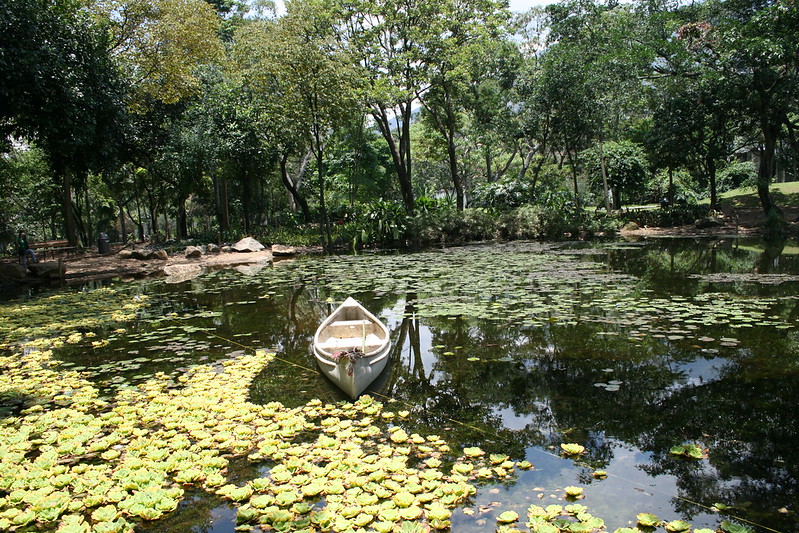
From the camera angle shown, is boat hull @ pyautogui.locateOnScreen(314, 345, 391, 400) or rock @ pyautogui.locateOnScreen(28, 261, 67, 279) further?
rock @ pyautogui.locateOnScreen(28, 261, 67, 279)

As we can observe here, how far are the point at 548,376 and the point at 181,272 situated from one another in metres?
14.1

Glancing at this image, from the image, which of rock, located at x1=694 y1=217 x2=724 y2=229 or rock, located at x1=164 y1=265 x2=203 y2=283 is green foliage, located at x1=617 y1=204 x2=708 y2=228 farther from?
rock, located at x1=164 y1=265 x2=203 y2=283

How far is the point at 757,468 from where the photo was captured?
345 centimetres

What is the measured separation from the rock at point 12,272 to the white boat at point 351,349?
12.3 m

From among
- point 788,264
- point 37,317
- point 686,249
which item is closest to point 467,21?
point 686,249

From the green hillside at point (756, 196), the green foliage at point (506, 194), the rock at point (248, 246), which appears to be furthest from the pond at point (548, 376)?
the green hillside at point (756, 196)

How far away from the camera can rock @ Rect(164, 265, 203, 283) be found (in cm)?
1478

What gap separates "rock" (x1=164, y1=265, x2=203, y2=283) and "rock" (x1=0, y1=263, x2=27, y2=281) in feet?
12.4

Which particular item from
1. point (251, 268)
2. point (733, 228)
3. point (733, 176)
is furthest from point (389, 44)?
point (733, 176)

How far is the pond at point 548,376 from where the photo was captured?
3.25m

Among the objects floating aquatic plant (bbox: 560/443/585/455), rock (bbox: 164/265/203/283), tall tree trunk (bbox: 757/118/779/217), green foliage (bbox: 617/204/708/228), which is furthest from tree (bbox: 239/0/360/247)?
tall tree trunk (bbox: 757/118/779/217)

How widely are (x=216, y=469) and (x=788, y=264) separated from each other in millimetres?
13650

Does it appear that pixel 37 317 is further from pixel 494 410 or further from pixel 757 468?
pixel 757 468

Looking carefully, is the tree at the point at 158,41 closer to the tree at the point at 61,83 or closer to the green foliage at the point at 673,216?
the tree at the point at 61,83
